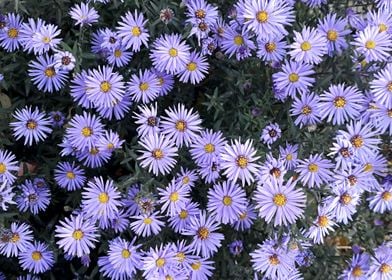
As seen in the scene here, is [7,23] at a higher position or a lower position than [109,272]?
higher

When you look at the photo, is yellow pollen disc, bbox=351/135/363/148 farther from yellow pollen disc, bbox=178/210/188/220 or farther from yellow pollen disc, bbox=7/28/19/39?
yellow pollen disc, bbox=7/28/19/39

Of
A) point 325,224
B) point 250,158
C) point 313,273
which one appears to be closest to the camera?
point 250,158

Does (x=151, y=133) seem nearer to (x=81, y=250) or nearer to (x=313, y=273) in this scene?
(x=81, y=250)

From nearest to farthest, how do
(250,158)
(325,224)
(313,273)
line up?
(250,158)
(325,224)
(313,273)

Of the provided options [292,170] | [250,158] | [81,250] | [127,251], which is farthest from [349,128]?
[81,250]

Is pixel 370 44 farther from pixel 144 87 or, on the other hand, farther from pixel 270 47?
pixel 144 87

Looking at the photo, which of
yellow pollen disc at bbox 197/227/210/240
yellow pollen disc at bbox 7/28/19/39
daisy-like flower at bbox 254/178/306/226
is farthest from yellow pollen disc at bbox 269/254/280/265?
yellow pollen disc at bbox 7/28/19/39

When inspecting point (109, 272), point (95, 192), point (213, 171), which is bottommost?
point (109, 272)
